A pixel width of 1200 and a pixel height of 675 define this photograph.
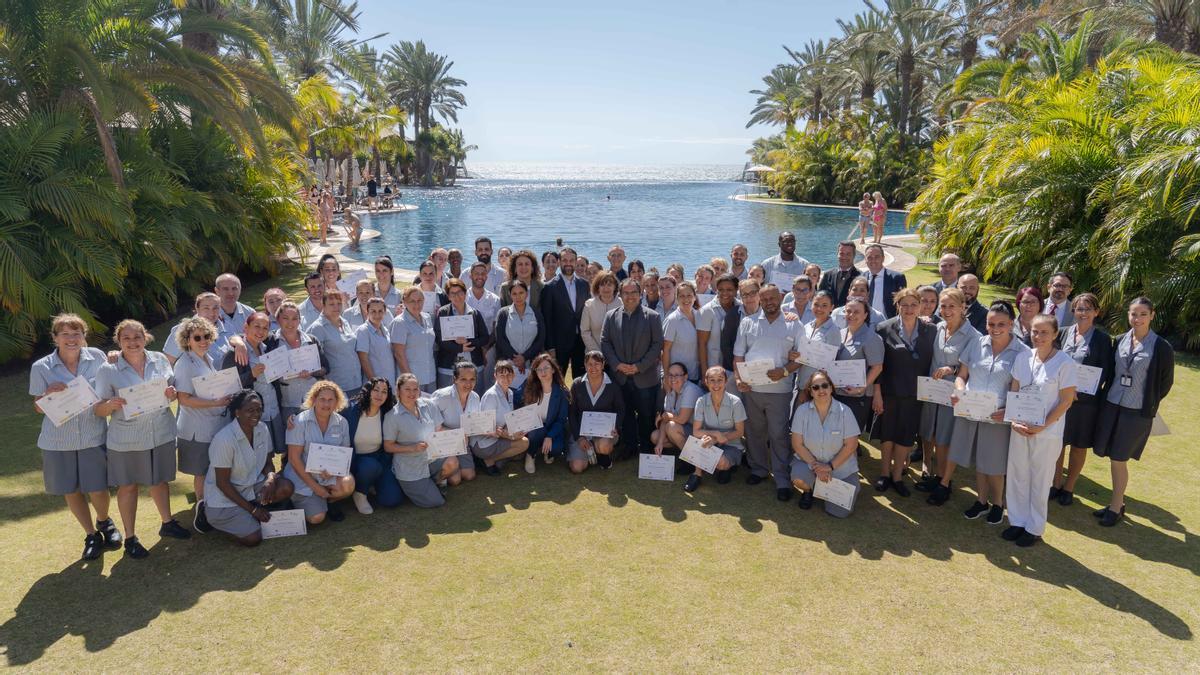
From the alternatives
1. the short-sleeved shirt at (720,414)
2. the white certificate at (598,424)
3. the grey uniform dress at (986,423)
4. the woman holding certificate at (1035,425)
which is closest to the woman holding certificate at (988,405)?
the grey uniform dress at (986,423)

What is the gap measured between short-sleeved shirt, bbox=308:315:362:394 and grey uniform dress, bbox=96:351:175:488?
1.52 m

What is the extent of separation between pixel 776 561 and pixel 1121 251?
9.63m

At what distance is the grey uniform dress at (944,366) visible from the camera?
602 centimetres

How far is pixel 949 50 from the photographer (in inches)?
1902

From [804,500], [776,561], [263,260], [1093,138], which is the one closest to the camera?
[776,561]

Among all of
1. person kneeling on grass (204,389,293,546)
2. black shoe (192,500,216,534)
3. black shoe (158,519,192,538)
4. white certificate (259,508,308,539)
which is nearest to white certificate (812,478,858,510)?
white certificate (259,508,308,539)

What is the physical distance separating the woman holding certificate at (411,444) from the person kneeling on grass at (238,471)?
1.06m

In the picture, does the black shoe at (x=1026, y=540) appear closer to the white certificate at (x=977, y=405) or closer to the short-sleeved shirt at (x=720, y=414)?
the white certificate at (x=977, y=405)

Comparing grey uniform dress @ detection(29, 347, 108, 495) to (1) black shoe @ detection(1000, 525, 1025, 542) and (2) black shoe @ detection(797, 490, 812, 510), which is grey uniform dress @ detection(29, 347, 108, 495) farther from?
(1) black shoe @ detection(1000, 525, 1025, 542)

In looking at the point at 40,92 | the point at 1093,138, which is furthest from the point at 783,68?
the point at 40,92

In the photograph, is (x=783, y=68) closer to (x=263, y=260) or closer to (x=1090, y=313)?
(x=263, y=260)

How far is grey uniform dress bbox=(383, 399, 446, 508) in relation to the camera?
6133 mm

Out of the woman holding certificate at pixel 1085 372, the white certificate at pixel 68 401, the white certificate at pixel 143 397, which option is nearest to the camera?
the white certificate at pixel 68 401

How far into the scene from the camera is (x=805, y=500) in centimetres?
621
